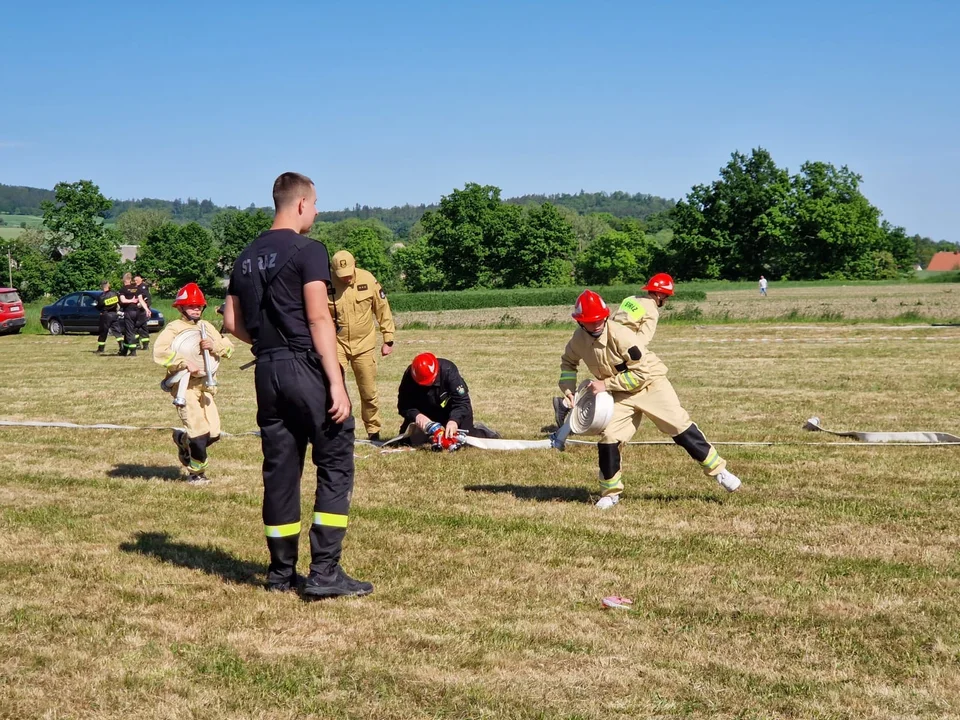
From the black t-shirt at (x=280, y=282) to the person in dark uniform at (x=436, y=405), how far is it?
5244 millimetres

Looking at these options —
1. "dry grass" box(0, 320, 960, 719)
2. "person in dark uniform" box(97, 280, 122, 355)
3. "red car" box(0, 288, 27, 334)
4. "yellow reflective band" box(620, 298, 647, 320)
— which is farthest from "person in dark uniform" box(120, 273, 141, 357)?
"yellow reflective band" box(620, 298, 647, 320)

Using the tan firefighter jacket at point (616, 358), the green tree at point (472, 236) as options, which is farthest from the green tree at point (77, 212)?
the tan firefighter jacket at point (616, 358)

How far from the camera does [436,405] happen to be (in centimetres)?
1112

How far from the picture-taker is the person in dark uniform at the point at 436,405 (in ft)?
35.7

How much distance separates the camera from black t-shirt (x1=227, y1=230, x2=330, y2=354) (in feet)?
17.8

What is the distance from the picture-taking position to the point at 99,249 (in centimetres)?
8588

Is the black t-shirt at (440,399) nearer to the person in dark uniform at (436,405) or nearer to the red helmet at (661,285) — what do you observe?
the person in dark uniform at (436,405)

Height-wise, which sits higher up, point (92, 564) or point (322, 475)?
point (322, 475)

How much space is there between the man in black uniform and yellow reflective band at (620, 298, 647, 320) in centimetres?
530

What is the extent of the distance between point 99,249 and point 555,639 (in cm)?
8772

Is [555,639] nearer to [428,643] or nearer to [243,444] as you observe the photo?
[428,643]

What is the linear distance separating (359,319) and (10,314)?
28989 mm

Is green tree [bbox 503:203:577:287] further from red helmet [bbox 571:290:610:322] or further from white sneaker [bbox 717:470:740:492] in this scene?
red helmet [bbox 571:290:610:322]

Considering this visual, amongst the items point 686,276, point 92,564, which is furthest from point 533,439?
point 686,276
